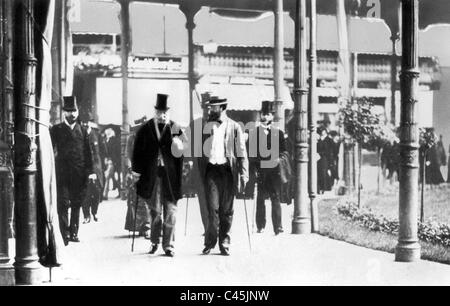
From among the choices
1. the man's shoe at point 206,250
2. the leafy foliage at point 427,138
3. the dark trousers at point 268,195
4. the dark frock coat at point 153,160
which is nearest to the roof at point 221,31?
the leafy foliage at point 427,138

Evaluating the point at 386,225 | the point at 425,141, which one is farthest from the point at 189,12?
the point at 386,225

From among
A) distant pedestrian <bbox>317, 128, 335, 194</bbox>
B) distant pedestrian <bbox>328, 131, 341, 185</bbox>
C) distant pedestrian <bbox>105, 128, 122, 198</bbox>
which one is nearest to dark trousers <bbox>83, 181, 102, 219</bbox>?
distant pedestrian <bbox>105, 128, 122, 198</bbox>

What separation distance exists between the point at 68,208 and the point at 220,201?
1.68 m

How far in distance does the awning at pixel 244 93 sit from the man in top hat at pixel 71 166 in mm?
1450

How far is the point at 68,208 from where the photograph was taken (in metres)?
7.05

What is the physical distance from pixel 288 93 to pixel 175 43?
1480 mm

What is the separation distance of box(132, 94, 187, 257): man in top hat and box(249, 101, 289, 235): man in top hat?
1.07 metres

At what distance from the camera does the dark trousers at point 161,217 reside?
6699 mm

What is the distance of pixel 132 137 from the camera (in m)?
7.15

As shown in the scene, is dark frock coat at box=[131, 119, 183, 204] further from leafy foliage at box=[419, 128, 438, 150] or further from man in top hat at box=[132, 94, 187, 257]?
leafy foliage at box=[419, 128, 438, 150]

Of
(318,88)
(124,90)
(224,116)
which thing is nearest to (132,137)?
(124,90)

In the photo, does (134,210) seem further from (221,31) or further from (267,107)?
(221,31)

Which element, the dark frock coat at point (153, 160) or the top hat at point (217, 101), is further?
the top hat at point (217, 101)

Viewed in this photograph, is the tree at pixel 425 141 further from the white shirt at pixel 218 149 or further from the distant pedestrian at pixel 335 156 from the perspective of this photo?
the white shirt at pixel 218 149
